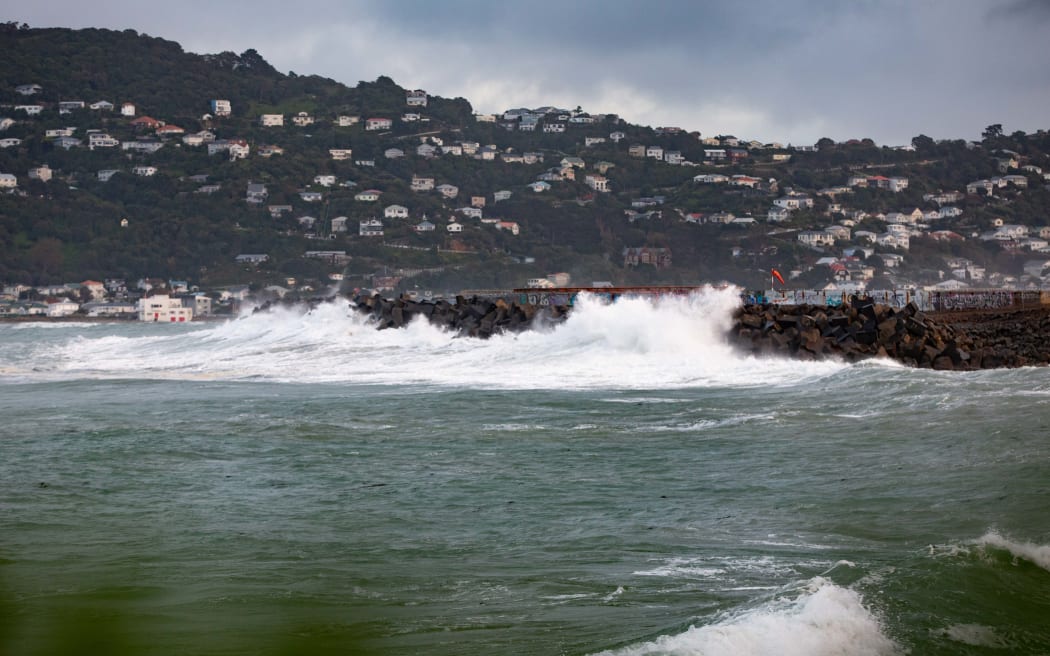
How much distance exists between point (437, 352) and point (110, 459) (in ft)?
53.6

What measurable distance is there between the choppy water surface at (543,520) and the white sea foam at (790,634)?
2 cm

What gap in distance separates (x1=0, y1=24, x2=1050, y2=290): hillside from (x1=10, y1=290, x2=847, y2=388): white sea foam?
209 feet

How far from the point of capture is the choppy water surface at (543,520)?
6016 mm

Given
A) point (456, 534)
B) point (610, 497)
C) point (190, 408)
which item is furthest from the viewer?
point (190, 408)

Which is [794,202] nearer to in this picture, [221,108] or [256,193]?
[256,193]

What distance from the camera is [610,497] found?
31.2 feet

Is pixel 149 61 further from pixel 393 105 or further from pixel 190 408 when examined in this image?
pixel 190 408

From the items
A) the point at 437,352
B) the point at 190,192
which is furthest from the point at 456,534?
the point at 190,192

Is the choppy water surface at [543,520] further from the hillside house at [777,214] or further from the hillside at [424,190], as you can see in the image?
the hillside house at [777,214]

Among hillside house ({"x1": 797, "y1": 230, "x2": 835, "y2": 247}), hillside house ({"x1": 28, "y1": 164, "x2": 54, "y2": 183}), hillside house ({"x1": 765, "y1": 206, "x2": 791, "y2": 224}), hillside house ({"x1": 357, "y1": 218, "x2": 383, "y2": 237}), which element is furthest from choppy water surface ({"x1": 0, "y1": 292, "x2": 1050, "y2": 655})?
hillside house ({"x1": 28, "y1": 164, "x2": 54, "y2": 183})

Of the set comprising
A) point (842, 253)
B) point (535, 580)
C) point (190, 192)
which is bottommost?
point (535, 580)

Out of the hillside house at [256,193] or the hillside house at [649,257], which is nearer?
the hillside house at [649,257]

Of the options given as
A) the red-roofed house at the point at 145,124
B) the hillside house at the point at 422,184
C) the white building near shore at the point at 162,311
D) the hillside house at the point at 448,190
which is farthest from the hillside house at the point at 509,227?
the red-roofed house at the point at 145,124

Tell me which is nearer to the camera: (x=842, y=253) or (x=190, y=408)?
(x=190, y=408)
